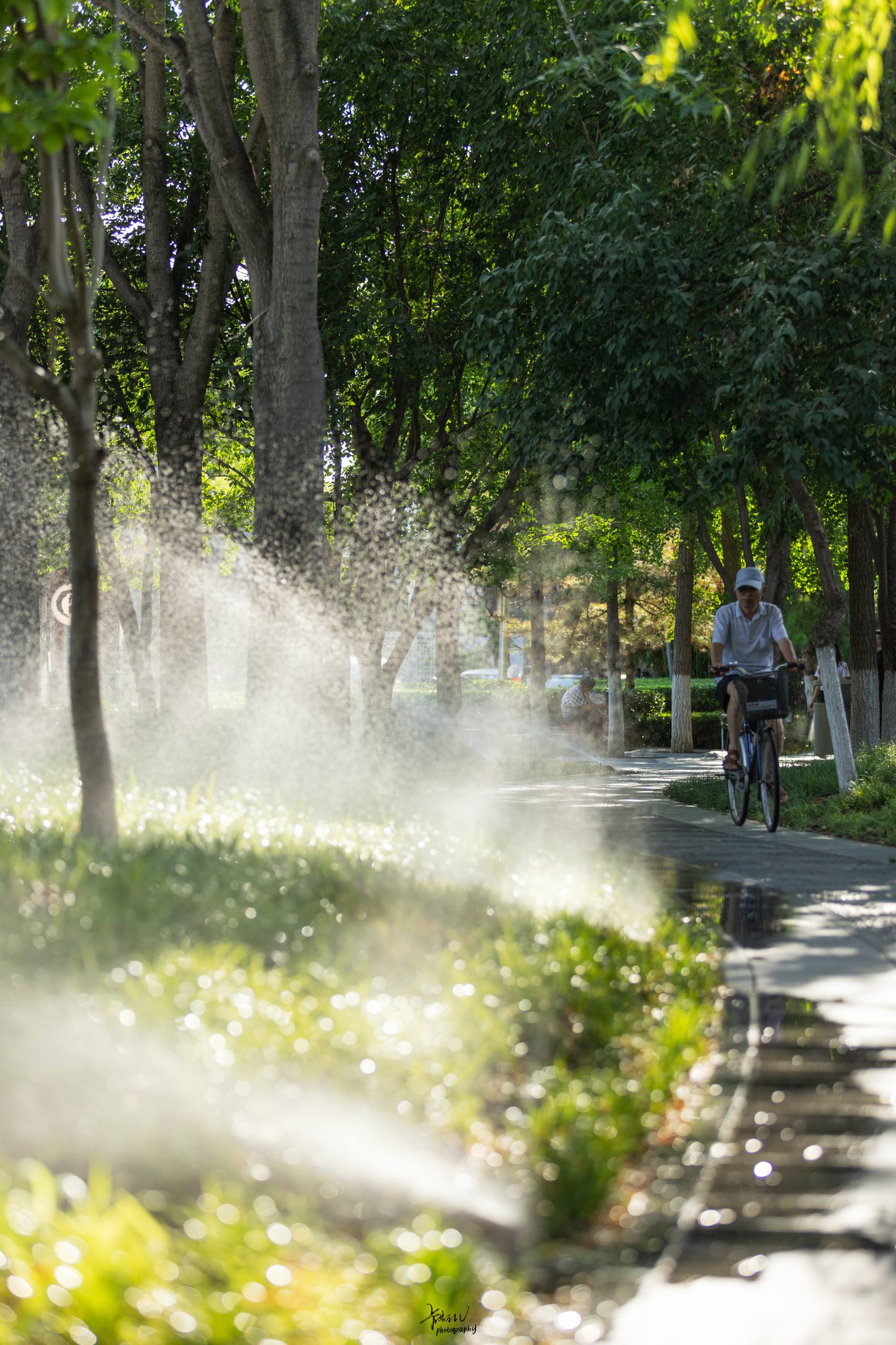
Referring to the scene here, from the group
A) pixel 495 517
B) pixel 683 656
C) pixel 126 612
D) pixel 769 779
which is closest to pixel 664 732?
pixel 683 656

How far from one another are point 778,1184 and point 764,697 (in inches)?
300

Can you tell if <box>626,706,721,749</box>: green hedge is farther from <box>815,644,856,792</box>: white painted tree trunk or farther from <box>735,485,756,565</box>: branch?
<box>815,644,856,792</box>: white painted tree trunk

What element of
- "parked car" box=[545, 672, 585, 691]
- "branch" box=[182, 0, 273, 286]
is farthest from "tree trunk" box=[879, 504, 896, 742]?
"parked car" box=[545, 672, 585, 691]

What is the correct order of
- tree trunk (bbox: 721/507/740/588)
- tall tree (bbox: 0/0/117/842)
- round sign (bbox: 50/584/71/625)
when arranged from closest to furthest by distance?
tall tree (bbox: 0/0/117/842) → round sign (bbox: 50/584/71/625) → tree trunk (bbox: 721/507/740/588)

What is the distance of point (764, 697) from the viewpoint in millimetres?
10586

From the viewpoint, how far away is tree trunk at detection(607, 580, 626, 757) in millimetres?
28250

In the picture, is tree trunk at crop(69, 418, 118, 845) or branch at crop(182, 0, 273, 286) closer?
tree trunk at crop(69, 418, 118, 845)

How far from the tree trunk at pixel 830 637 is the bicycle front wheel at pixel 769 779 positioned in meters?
1.93

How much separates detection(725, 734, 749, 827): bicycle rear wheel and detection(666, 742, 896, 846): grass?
308 millimetres

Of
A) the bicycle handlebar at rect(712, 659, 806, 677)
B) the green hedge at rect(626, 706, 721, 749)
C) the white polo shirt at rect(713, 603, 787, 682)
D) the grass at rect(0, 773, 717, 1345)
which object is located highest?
the white polo shirt at rect(713, 603, 787, 682)

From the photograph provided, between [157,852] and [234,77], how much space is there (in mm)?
15010

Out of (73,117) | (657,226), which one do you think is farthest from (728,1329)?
(657,226)

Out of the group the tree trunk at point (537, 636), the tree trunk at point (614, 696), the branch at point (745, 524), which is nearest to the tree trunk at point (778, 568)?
the branch at point (745, 524)

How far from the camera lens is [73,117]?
5.16 metres
